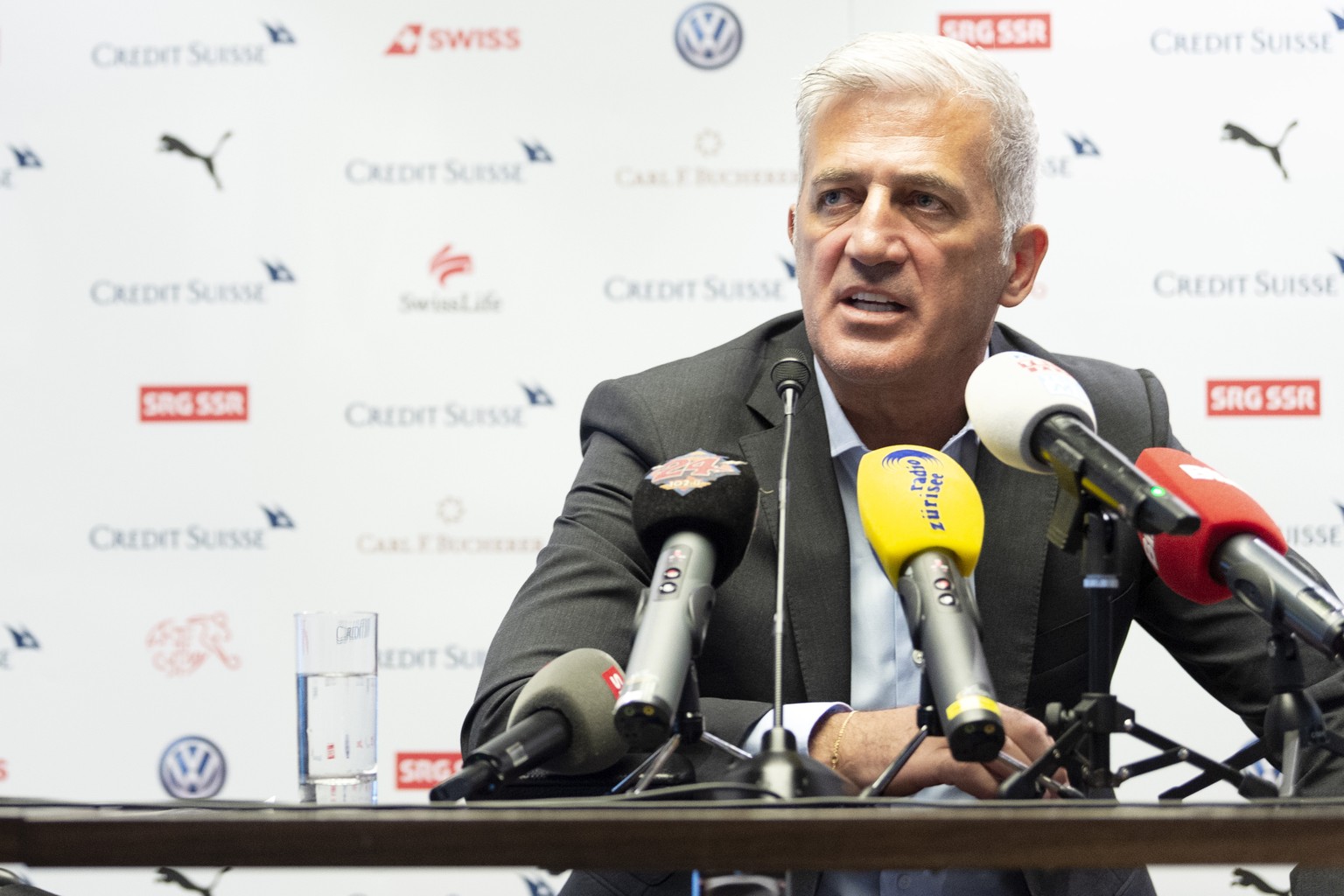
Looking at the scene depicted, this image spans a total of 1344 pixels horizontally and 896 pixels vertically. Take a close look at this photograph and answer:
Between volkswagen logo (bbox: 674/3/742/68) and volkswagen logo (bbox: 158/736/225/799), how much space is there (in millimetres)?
2506

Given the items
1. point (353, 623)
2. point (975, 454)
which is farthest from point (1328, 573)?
point (353, 623)

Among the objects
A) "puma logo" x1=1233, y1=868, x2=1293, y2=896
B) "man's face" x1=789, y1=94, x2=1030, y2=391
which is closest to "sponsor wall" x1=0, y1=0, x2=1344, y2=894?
"puma logo" x1=1233, y1=868, x2=1293, y2=896

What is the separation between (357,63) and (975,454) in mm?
2600

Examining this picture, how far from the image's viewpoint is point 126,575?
13.4 ft

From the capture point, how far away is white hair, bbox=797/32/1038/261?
7.30 ft

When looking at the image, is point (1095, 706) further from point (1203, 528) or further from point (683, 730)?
point (683, 730)

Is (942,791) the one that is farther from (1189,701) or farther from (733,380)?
(1189,701)

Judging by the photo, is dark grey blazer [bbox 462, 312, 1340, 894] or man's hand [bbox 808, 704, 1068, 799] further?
dark grey blazer [bbox 462, 312, 1340, 894]

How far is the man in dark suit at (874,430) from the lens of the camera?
6.95 ft

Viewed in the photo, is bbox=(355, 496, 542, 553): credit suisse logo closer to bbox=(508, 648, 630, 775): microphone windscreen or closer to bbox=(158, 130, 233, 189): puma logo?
bbox=(158, 130, 233, 189): puma logo

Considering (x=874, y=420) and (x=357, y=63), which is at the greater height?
(x=357, y=63)

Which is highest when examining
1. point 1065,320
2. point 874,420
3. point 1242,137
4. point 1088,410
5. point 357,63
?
point 357,63

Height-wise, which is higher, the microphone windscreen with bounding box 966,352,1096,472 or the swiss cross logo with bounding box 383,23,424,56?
the swiss cross logo with bounding box 383,23,424,56

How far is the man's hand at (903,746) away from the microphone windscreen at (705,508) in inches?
14.7
